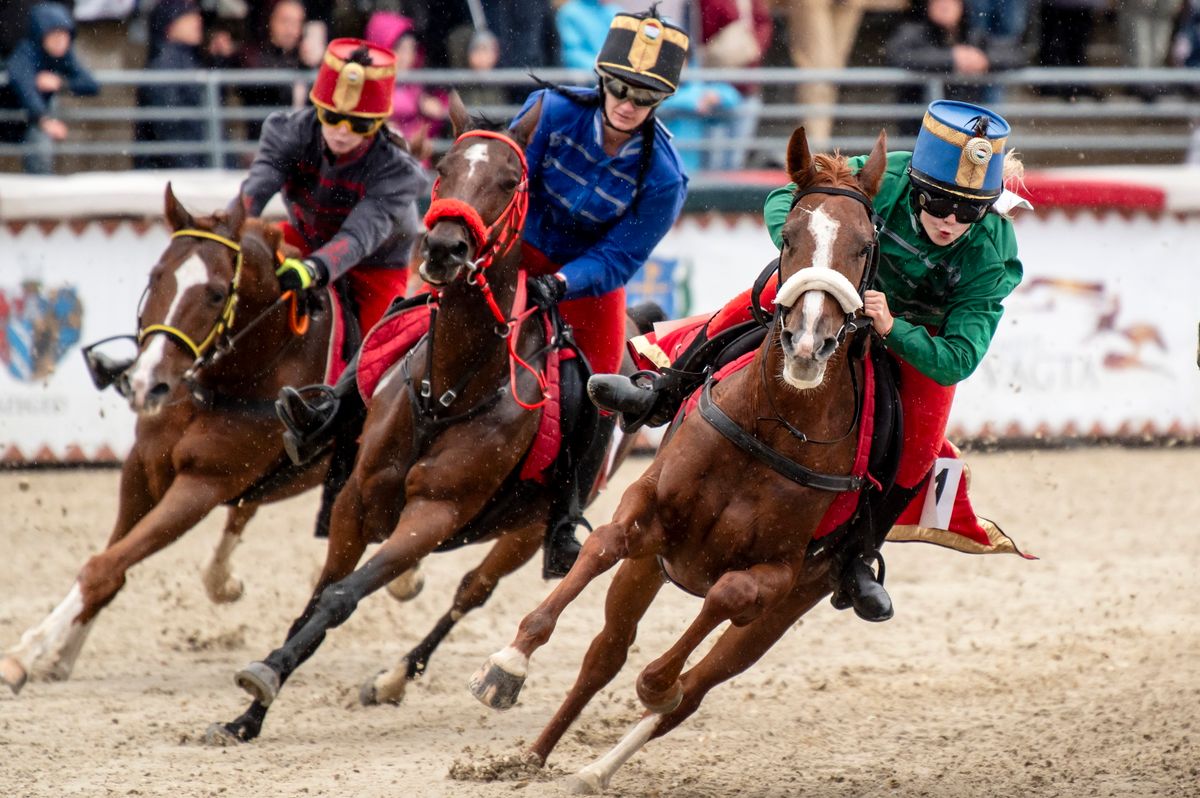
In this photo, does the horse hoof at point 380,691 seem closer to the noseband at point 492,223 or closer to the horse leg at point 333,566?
the horse leg at point 333,566

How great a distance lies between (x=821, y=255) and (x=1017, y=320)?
7488 mm

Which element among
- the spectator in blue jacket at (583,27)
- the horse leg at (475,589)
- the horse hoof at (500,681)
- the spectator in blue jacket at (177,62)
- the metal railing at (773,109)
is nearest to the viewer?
the horse hoof at (500,681)

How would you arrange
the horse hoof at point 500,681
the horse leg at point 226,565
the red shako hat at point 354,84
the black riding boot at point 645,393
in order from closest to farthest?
the horse hoof at point 500,681, the black riding boot at point 645,393, the red shako hat at point 354,84, the horse leg at point 226,565

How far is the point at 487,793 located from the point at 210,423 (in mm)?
2246

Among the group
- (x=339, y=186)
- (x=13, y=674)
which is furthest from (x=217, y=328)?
(x=13, y=674)

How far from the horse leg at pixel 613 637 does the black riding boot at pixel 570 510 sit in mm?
859

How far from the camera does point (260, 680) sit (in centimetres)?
558

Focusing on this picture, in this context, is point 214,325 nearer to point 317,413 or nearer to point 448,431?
point 317,413

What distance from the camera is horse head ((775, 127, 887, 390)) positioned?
4.32 m

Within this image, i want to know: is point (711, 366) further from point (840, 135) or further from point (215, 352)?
point (840, 135)

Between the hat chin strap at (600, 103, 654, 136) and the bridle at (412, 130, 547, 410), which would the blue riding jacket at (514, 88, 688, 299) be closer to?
the hat chin strap at (600, 103, 654, 136)

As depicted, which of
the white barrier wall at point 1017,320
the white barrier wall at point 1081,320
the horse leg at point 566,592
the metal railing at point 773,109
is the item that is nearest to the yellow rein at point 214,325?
the horse leg at point 566,592

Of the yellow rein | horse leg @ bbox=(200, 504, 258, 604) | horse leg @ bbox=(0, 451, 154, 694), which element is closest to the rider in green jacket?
the yellow rein

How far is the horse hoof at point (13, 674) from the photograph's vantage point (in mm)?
6133
